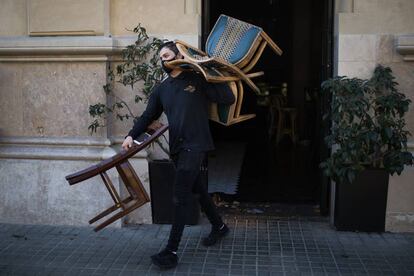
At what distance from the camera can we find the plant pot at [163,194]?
576 centimetres

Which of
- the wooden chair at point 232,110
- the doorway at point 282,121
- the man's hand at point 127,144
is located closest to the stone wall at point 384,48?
the doorway at point 282,121

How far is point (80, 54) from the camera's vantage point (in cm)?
583

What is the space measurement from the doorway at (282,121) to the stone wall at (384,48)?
27 centimetres

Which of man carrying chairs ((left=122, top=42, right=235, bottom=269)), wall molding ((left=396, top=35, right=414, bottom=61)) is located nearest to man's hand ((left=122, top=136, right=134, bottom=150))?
man carrying chairs ((left=122, top=42, right=235, bottom=269))

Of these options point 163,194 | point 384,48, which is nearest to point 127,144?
point 163,194

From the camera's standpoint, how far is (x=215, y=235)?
5.37 meters

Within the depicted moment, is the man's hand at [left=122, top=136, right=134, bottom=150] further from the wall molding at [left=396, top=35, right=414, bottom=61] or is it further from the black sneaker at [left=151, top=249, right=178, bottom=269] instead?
the wall molding at [left=396, top=35, right=414, bottom=61]

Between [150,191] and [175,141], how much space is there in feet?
4.14

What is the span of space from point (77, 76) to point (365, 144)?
2997 mm

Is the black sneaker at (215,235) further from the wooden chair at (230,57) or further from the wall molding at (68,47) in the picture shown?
the wall molding at (68,47)

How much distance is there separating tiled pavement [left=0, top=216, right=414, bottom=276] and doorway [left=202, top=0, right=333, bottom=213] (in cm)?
84

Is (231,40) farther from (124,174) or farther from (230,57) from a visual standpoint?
(124,174)

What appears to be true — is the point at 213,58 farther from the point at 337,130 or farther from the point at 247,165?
the point at 247,165

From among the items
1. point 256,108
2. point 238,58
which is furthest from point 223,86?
point 256,108
